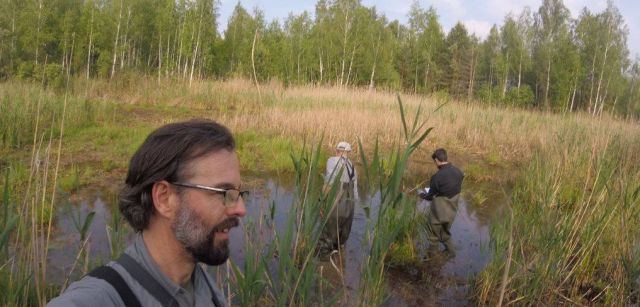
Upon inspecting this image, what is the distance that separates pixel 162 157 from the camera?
1.41m

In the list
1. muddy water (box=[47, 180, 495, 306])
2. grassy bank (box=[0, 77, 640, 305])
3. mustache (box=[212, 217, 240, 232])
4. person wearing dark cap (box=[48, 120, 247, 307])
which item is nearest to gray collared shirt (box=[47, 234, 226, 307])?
person wearing dark cap (box=[48, 120, 247, 307])

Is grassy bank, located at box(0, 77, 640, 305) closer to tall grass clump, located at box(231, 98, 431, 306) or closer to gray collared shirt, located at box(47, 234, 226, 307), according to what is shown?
tall grass clump, located at box(231, 98, 431, 306)

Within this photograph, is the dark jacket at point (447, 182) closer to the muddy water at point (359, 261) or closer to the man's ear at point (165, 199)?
the muddy water at point (359, 261)

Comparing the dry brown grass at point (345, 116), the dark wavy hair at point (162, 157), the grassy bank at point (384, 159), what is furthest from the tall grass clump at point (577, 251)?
the dry brown grass at point (345, 116)

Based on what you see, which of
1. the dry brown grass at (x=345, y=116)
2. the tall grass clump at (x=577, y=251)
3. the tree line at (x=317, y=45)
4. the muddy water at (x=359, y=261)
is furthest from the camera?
the tree line at (x=317, y=45)

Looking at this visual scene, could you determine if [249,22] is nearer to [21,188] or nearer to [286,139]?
[286,139]

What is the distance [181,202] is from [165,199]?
6 centimetres

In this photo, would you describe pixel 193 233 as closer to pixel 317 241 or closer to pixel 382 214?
pixel 317 241

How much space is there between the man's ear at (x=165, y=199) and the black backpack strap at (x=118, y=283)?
27 cm

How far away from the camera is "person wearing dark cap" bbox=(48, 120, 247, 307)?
1409mm

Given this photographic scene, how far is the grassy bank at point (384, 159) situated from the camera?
150 inches

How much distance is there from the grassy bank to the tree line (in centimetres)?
559

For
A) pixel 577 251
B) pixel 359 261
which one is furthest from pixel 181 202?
pixel 577 251

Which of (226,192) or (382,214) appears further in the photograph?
(382,214)
